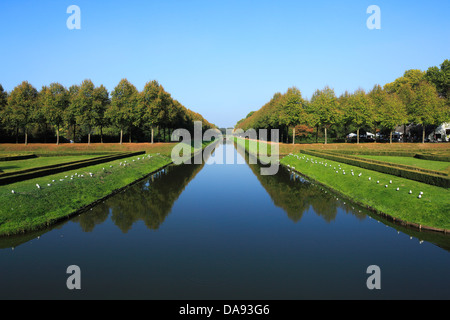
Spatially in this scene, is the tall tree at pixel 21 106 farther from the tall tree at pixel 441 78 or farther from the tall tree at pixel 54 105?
the tall tree at pixel 441 78

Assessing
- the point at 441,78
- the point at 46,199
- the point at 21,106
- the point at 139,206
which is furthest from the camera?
the point at 441,78

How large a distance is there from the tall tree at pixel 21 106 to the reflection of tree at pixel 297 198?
166ft

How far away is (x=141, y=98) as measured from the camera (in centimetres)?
5900

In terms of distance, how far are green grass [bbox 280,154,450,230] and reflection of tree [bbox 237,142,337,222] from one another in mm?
1623

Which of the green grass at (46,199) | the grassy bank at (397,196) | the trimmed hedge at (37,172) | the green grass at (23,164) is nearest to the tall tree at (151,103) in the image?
the green grass at (23,164)

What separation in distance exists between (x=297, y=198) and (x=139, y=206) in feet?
31.7

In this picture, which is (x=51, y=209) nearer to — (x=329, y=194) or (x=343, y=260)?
(x=343, y=260)

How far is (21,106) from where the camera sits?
5775 centimetres

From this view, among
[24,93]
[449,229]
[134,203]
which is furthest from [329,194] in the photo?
[24,93]

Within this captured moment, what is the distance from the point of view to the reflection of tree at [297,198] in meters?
16.4

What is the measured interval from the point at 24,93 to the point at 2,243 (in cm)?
5853

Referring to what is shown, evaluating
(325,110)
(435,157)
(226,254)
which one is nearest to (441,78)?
(325,110)

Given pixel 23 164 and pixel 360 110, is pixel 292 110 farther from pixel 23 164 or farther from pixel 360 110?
pixel 23 164

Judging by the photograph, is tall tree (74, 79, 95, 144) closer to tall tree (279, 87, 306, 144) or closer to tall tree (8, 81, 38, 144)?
tall tree (8, 81, 38, 144)
